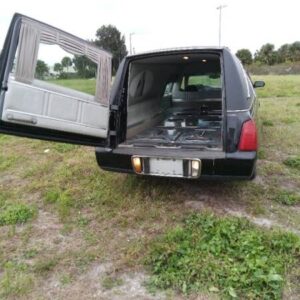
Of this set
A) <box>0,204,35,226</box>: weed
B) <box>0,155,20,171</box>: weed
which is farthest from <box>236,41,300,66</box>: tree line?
<box>0,204,35,226</box>: weed

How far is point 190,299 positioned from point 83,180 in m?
2.24

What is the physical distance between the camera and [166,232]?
2777 millimetres

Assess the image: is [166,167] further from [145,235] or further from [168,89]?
[168,89]

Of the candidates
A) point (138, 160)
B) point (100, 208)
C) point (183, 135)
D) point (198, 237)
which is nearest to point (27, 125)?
point (138, 160)

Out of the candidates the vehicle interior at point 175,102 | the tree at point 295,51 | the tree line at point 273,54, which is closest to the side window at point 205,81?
the vehicle interior at point 175,102

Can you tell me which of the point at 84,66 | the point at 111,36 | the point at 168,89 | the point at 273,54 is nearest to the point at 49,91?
the point at 84,66

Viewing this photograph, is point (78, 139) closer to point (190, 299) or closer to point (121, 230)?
point (121, 230)

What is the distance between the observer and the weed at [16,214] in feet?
10.3

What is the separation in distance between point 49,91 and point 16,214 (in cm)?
134

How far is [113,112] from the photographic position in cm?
324

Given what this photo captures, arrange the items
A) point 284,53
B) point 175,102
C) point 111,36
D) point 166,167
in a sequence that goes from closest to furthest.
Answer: point 166,167 < point 175,102 < point 111,36 < point 284,53

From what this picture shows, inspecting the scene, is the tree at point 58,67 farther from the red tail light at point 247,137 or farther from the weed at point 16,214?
the red tail light at point 247,137

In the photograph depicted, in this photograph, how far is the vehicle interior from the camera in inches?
143

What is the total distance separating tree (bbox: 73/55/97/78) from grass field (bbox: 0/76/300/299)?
0.38 ft
